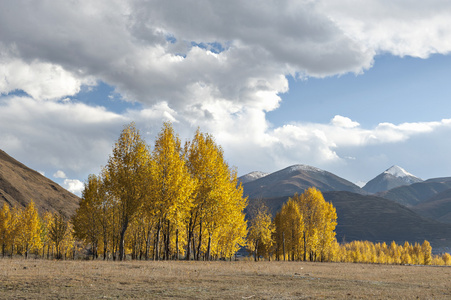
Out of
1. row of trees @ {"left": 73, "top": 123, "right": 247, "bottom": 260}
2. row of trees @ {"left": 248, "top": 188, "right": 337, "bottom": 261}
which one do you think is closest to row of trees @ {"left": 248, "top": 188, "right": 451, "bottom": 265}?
row of trees @ {"left": 248, "top": 188, "right": 337, "bottom": 261}

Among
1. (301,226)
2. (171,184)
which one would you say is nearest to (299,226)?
(301,226)

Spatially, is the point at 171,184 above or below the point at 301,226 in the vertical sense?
above

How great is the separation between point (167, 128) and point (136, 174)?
265 inches

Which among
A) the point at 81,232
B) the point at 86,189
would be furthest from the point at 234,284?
the point at 81,232

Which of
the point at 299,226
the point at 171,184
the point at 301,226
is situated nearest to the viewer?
the point at 171,184

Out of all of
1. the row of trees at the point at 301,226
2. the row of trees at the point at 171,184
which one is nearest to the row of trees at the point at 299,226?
the row of trees at the point at 301,226

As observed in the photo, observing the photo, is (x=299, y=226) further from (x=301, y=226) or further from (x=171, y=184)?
(x=171, y=184)

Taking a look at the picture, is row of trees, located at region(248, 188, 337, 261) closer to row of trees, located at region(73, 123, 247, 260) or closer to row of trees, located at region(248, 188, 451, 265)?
row of trees, located at region(248, 188, 451, 265)

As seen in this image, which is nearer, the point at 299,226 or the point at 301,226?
the point at 301,226

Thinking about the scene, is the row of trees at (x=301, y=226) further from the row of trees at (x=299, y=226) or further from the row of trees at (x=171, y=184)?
the row of trees at (x=171, y=184)

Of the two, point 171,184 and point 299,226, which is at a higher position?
point 171,184

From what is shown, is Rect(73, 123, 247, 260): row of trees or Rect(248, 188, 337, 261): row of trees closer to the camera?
Rect(73, 123, 247, 260): row of trees

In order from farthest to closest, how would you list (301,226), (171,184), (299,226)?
(299,226), (301,226), (171,184)

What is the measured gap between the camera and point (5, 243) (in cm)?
8512
